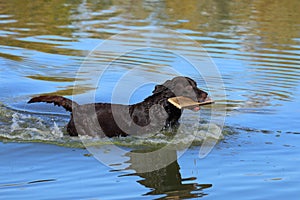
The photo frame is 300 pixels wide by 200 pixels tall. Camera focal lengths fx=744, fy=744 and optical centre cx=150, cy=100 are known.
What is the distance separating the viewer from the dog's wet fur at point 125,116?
32.6 ft

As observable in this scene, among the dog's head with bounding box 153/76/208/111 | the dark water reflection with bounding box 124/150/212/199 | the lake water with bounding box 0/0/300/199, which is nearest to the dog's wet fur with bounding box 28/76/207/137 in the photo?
the dog's head with bounding box 153/76/208/111

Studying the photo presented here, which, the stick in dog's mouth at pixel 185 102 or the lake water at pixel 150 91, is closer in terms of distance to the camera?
the lake water at pixel 150 91

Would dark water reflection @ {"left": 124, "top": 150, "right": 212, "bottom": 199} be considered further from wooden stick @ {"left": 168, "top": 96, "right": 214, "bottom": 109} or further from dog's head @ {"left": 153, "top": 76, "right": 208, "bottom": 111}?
dog's head @ {"left": 153, "top": 76, "right": 208, "bottom": 111}

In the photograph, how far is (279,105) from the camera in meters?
12.8

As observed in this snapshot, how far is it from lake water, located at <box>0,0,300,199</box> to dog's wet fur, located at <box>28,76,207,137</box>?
150 mm

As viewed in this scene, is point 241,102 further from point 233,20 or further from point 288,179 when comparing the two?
point 233,20

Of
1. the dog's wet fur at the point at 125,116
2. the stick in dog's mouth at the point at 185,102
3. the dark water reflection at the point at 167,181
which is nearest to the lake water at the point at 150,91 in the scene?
the dark water reflection at the point at 167,181

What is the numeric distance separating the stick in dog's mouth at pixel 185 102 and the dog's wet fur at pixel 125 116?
18cm

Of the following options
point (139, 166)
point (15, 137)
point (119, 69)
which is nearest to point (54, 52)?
point (119, 69)

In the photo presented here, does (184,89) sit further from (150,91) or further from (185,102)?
(150,91)

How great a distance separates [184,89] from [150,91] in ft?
14.0

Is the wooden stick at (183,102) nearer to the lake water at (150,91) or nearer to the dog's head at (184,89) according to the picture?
the dog's head at (184,89)

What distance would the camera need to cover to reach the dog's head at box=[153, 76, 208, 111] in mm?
9602

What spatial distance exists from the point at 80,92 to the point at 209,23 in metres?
10.5
